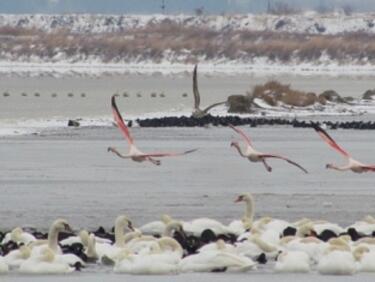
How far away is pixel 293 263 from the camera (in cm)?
1241

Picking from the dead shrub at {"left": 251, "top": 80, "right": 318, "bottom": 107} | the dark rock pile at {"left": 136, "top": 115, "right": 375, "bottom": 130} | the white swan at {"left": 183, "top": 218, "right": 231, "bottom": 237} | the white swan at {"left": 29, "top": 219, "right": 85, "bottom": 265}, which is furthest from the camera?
the dead shrub at {"left": 251, "top": 80, "right": 318, "bottom": 107}

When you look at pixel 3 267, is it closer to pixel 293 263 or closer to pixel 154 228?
pixel 293 263

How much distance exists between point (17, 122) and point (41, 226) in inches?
727

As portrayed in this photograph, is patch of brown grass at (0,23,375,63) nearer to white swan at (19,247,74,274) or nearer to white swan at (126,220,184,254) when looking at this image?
white swan at (126,220,184,254)

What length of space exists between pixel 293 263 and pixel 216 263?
589 millimetres

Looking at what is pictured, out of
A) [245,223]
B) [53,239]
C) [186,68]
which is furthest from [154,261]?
[186,68]

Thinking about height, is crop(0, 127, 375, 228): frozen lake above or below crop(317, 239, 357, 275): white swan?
below

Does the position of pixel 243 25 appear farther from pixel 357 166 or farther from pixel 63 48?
pixel 357 166

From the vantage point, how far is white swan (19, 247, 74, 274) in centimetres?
1232

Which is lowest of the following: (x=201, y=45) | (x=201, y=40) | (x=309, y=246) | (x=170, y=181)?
(x=201, y=40)

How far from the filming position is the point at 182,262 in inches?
491

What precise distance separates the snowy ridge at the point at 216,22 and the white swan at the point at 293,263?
445 feet

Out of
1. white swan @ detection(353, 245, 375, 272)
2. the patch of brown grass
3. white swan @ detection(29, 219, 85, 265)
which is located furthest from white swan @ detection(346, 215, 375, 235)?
the patch of brown grass

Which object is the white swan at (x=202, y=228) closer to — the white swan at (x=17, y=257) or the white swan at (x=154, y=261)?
the white swan at (x=154, y=261)
